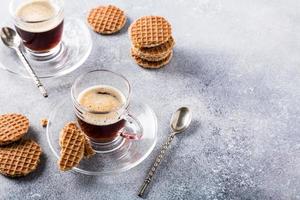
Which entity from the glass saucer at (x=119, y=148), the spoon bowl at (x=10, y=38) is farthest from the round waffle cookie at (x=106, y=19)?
the glass saucer at (x=119, y=148)

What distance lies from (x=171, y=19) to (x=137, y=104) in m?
0.56

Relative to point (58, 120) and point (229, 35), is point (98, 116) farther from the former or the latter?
point (229, 35)

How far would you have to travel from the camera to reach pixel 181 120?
2178 millimetres

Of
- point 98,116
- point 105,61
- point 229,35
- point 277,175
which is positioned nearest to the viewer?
point 98,116

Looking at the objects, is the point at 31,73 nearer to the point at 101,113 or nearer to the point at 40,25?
the point at 40,25

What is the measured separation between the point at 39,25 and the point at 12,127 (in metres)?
0.44

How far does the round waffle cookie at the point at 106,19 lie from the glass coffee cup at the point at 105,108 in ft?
1.40

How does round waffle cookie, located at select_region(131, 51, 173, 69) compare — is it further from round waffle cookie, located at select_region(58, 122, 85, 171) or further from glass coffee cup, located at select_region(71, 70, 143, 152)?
round waffle cookie, located at select_region(58, 122, 85, 171)

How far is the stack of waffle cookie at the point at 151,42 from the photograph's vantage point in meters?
2.30

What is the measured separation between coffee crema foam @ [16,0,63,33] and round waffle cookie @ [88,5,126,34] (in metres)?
0.20

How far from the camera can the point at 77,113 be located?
6.52 feet

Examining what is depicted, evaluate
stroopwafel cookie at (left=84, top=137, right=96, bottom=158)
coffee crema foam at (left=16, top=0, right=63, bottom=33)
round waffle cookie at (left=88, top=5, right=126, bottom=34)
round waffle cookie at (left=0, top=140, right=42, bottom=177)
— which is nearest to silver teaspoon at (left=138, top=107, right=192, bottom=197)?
stroopwafel cookie at (left=84, top=137, right=96, bottom=158)

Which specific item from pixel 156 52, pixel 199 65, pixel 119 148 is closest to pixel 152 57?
pixel 156 52

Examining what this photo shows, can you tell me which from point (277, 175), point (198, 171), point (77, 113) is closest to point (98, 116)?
point (77, 113)
